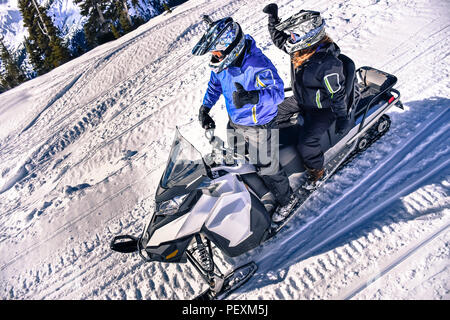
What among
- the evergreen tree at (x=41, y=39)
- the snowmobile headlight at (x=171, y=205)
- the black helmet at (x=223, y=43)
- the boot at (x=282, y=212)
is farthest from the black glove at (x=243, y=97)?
the evergreen tree at (x=41, y=39)

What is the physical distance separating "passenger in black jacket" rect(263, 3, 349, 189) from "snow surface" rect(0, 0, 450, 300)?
789 millimetres

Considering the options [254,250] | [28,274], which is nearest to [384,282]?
[254,250]

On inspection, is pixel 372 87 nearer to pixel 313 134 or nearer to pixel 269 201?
pixel 313 134

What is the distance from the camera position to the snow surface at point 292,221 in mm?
3105

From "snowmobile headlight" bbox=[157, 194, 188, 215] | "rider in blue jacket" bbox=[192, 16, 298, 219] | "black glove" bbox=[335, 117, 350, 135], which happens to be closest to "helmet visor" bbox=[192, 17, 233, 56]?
"rider in blue jacket" bbox=[192, 16, 298, 219]

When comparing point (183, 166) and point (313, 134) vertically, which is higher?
point (183, 166)

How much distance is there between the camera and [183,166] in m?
2.78

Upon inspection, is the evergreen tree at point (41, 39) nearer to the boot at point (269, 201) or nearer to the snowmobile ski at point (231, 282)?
the boot at point (269, 201)

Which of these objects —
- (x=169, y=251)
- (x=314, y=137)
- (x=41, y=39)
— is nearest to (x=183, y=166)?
(x=169, y=251)

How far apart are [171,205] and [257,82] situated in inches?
53.9

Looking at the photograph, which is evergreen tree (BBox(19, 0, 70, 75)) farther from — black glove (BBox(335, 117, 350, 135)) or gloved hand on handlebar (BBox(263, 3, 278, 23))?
black glove (BBox(335, 117, 350, 135))
